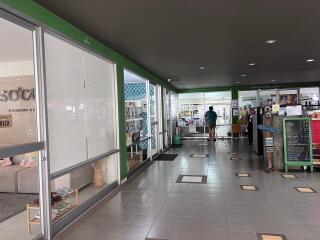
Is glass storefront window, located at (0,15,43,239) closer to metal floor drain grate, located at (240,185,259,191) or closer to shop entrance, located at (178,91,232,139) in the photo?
metal floor drain grate, located at (240,185,259,191)

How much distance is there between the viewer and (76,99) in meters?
3.78

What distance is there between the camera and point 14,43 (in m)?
2.74

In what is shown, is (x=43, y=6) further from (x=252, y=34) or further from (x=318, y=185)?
(x=318, y=185)

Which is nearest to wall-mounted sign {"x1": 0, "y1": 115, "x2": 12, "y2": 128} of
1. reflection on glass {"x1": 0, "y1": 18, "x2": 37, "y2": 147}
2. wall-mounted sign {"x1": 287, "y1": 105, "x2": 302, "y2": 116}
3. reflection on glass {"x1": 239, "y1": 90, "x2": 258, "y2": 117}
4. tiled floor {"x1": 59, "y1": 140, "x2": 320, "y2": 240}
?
reflection on glass {"x1": 0, "y1": 18, "x2": 37, "y2": 147}

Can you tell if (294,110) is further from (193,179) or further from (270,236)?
(270,236)

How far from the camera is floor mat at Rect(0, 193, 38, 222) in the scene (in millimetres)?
3594

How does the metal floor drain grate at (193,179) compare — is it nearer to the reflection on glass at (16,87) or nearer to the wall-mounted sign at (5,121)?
the reflection on glass at (16,87)

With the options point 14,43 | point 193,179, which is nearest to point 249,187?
point 193,179

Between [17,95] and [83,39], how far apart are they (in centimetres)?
149

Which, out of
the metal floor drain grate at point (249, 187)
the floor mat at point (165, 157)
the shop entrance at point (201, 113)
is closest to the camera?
the metal floor drain grate at point (249, 187)

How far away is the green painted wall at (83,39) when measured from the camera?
2.70m

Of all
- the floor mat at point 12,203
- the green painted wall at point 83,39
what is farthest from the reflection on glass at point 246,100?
the floor mat at point 12,203

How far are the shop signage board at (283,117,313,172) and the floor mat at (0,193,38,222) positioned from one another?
204 inches

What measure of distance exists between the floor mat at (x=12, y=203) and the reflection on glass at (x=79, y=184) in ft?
1.16
